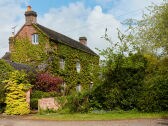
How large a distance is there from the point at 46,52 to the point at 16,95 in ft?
51.3

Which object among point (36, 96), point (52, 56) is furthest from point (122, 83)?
point (52, 56)

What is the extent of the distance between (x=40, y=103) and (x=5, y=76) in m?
4.19

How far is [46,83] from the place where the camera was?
36625mm

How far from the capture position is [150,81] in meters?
25.5

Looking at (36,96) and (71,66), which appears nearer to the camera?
(36,96)

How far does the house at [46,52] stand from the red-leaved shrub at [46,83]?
268 centimetres

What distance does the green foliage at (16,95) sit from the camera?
27297mm

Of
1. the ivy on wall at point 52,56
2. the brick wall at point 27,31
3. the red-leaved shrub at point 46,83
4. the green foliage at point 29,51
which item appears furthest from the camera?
the brick wall at point 27,31

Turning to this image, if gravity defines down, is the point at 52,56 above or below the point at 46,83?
above

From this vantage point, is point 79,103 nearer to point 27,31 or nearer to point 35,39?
point 35,39

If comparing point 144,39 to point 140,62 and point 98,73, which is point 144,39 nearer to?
point 140,62

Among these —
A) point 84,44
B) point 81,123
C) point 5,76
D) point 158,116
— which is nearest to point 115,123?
point 81,123

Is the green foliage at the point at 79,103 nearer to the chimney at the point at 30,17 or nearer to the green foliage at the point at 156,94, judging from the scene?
the green foliage at the point at 156,94

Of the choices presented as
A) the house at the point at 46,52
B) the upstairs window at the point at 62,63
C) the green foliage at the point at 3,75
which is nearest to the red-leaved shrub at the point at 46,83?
the house at the point at 46,52
